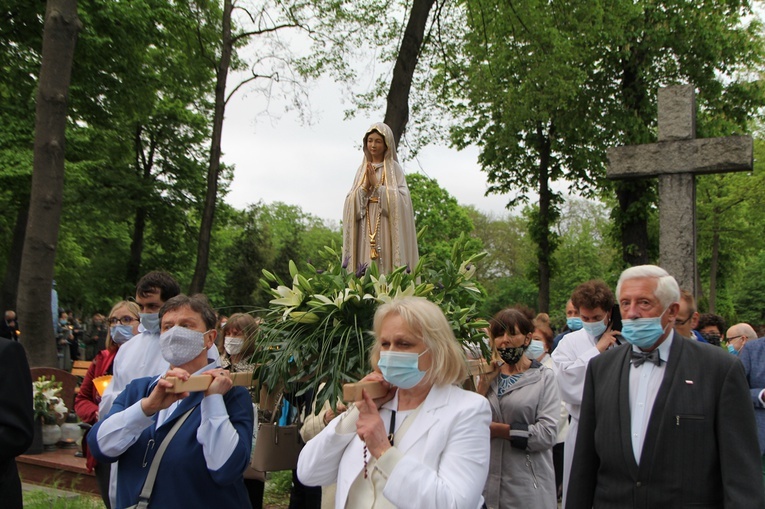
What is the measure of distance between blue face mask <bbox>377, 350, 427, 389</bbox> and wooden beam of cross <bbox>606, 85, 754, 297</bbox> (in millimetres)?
6846

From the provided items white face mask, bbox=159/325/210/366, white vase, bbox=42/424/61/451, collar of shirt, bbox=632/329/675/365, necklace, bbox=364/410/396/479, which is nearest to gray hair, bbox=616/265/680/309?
collar of shirt, bbox=632/329/675/365

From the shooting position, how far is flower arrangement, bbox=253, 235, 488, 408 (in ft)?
13.8

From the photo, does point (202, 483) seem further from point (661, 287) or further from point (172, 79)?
point (172, 79)

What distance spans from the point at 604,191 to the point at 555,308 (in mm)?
23591

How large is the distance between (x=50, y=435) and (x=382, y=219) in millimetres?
5103

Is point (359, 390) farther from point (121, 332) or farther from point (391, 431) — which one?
point (121, 332)

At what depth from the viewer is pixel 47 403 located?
29.7 feet

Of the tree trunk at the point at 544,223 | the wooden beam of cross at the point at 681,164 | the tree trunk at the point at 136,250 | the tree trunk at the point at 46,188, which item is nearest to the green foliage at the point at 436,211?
the tree trunk at the point at 544,223

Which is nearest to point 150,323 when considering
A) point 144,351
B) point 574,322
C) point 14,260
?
point 144,351

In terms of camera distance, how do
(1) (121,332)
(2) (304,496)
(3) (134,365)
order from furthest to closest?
(1) (121,332), (2) (304,496), (3) (134,365)

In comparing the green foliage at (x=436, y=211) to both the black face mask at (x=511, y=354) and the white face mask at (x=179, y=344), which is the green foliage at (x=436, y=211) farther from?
the white face mask at (x=179, y=344)

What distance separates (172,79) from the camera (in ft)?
77.2

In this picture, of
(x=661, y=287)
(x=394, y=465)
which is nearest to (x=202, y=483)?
(x=394, y=465)

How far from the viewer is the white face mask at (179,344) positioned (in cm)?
369
